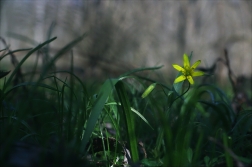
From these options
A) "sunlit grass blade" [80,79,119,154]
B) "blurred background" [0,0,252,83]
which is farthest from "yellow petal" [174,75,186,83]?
"blurred background" [0,0,252,83]

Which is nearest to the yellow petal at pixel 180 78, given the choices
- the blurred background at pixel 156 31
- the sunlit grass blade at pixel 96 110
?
the sunlit grass blade at pixel 96 110

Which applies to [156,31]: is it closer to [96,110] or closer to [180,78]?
[180,78]

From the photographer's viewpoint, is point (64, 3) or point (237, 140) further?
point (64, 3)

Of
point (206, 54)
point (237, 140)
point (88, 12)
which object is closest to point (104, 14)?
point (88, 12)

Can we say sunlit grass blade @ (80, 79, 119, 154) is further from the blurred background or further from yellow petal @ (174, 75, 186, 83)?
the blurred background

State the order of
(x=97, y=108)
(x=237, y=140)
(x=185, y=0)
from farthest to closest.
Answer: (x=185, y=0)
(x=237, y=140)
(x=97, y=108)

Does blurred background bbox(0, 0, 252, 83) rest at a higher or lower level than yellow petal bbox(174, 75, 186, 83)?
higher

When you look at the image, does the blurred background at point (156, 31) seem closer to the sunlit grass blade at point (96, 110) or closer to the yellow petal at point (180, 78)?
the yellow petal at point (180, 78)

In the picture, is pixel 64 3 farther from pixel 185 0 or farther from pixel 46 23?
pixel 185 0

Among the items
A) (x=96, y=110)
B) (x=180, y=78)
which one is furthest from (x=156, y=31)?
(x=96, y=110)
